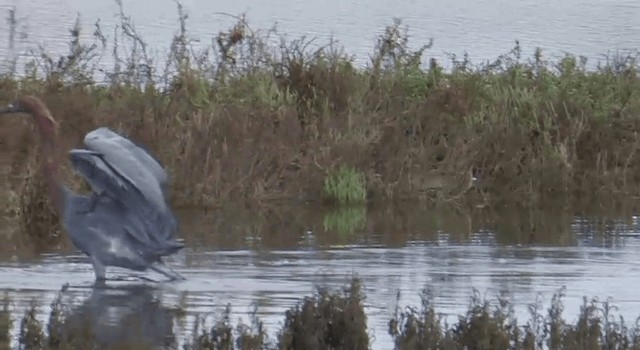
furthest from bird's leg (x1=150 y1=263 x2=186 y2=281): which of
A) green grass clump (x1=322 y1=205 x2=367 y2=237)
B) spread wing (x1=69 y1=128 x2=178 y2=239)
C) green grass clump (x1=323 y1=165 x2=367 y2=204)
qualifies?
green grass clump (x1=323 y1=165 x2=367 y2=204)

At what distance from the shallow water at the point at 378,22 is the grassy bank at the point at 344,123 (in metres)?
7.04

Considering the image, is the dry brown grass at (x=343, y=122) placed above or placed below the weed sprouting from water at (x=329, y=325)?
above

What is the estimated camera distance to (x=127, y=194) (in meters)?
12.1

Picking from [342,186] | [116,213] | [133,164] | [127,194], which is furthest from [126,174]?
[342,186]

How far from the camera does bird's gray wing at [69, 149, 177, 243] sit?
460 inches

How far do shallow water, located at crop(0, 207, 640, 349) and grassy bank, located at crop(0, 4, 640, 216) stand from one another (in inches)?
44.1

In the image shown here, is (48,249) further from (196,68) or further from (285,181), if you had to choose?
(196,68)

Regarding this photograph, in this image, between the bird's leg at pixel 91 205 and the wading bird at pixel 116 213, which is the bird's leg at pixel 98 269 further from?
the bird's leg at pixel 91 205

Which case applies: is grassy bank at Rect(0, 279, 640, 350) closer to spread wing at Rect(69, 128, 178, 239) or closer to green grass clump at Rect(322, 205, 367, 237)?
spread wing at Rect(69, 128, 178, 239)

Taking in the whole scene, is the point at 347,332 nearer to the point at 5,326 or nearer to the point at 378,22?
the point at 5,326

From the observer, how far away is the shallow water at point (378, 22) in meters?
31.0

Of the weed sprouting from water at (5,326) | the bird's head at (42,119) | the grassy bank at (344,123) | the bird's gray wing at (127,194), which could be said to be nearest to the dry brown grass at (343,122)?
the grassy bank at (344,123)

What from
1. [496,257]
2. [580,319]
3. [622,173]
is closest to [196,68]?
[622,173]

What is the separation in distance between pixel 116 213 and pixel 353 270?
5.86 ft
